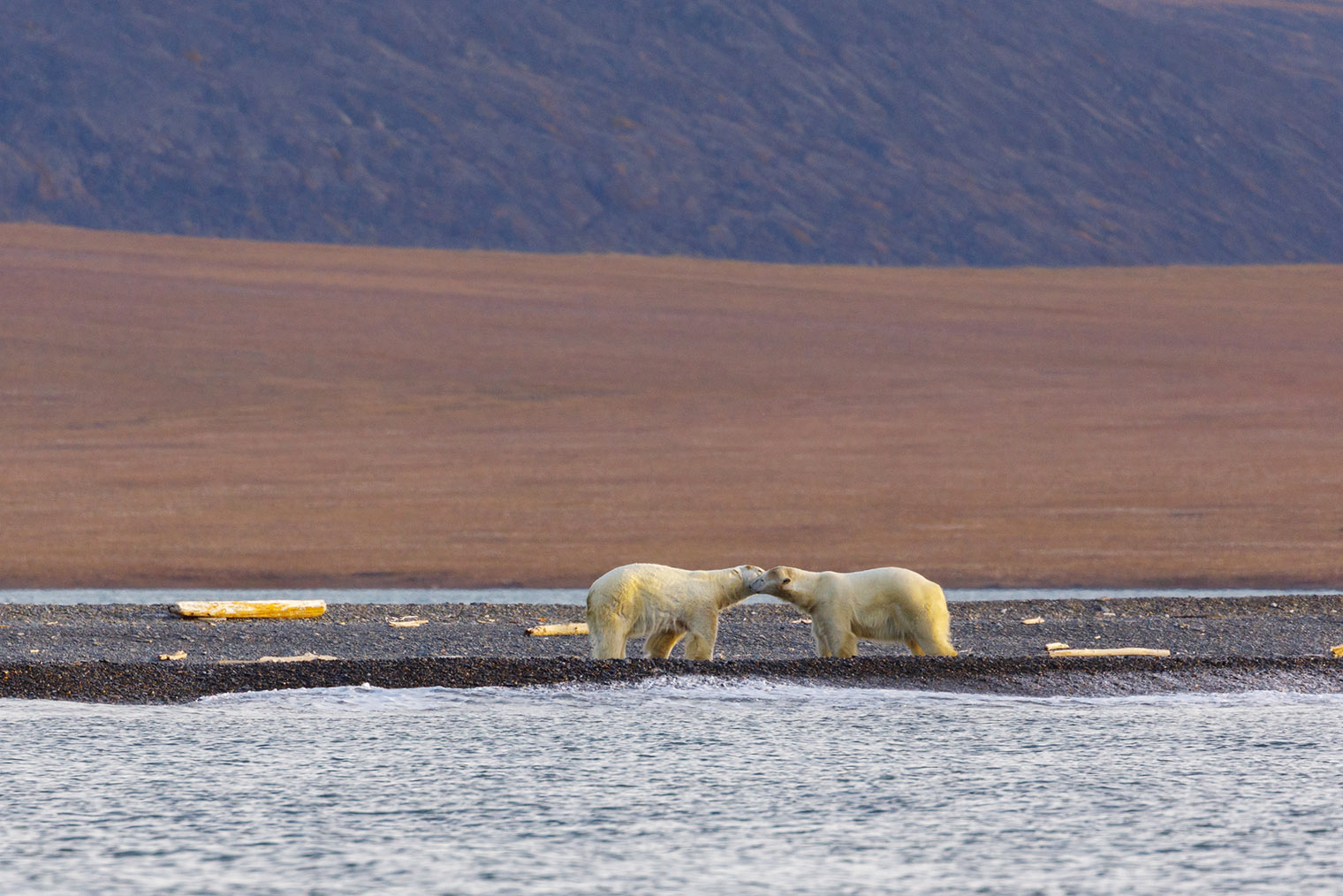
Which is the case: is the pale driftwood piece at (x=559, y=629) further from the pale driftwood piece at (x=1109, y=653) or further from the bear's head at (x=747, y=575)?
the pale driftwood piece at (x=1109, y=653)

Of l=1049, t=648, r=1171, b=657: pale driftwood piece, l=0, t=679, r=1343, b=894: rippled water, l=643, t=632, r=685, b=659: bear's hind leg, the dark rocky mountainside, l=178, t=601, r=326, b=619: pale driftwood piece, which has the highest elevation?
the dark rocky mountainside

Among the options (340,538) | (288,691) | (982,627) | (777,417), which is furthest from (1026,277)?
(288,691)

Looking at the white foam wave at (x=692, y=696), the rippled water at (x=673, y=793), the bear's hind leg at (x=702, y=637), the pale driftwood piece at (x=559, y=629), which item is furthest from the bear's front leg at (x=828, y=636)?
the pale driftwood piece at (x=559, y=629)

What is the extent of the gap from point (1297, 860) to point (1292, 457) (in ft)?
156

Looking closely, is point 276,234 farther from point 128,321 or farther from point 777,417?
point 777,417

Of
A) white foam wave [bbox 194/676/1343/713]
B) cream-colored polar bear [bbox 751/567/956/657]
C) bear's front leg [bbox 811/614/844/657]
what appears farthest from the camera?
bear's front leg [bbox 811/614/844/657]

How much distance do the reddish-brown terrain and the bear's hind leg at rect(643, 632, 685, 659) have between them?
22.7 meters

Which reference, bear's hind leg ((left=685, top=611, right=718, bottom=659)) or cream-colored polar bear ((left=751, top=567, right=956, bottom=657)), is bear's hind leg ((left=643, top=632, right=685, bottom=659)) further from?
cream-colored polar bear ((left=751, top=567, right=956, bottom=657))

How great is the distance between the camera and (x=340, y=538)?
42688 mm

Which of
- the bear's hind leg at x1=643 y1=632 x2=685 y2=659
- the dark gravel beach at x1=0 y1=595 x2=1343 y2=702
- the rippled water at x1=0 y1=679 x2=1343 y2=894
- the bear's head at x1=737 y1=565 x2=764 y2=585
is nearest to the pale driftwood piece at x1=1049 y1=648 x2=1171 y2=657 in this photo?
the dark gravel beach at x1=0 y1=595 x2=1343 y2=702

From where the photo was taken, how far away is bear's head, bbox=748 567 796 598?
607 inches

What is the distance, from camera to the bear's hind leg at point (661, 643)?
51.8 feet

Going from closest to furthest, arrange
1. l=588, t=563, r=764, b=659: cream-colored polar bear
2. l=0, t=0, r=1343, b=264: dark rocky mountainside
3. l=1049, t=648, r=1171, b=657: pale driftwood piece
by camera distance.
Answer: l=588, t=563, r=764, b=659: cream-colored polar bear, l=1049, t=648, r=1171, b=657: pale driftwood piece, l=0, t=0, r=1343, b=264: dark rocky mountainside

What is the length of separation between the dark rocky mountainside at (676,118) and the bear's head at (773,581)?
97473mm
